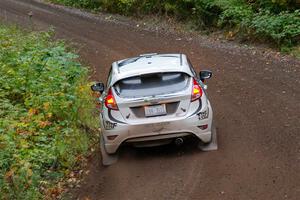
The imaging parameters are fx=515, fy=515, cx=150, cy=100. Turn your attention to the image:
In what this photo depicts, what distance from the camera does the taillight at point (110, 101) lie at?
885 centimetres

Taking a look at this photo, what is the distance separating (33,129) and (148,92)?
2.58 metres

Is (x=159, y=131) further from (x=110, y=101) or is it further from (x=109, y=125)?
(x=110, y=101)

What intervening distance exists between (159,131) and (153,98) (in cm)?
58

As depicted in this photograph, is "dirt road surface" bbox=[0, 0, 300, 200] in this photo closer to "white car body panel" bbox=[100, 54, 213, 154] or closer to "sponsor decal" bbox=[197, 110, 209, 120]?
"white car body panel" bbox=[100, 54, 213, 154]

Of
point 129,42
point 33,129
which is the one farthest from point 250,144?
point 129,42

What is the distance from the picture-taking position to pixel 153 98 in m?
8.62

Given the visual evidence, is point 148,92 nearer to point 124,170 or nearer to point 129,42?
point 124,170

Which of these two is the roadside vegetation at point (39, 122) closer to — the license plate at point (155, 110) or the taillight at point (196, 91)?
the license plate at point (155, 110)

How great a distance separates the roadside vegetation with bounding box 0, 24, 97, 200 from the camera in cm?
789

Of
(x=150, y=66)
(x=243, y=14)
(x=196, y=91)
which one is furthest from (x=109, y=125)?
(x=243, y=14)

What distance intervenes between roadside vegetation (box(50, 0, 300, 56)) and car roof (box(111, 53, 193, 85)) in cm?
868

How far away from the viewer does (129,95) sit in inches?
346

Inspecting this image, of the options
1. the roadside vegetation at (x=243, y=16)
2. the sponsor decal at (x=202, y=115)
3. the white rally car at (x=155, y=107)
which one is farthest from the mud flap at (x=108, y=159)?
the roadside vegetation at (x=243, y=16)

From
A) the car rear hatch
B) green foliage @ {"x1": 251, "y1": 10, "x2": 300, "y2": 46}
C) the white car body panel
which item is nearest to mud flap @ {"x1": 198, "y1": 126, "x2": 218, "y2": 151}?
the white car body panel
